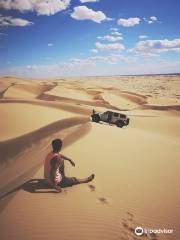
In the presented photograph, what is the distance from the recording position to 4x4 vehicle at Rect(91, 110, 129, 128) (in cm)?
1669

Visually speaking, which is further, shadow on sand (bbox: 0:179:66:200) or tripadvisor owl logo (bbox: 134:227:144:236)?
shadow on sand (bbox: 0:179:66:200)

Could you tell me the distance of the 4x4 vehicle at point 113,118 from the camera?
54.7 ft

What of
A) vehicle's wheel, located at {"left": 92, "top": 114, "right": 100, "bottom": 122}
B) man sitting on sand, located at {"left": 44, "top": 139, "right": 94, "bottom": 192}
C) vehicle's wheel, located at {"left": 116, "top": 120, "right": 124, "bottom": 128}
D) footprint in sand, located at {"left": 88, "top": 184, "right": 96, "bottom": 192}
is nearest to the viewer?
man sitting on sand, located at {"left": 44, "top": 139, "right": 94, "bottom": 192}

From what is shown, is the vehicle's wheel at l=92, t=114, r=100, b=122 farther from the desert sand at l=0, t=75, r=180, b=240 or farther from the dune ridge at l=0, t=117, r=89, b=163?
the desert sand at l=0, t=75, r=180, b=240

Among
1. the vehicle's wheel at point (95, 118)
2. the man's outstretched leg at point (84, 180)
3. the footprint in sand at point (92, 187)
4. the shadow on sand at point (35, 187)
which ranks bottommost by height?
the footprint in sand at point (92, 187)

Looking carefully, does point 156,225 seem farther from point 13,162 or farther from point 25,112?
point 25,112

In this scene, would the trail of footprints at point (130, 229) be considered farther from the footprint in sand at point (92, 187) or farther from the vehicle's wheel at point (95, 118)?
the vehicle's wheel at point (95, 118)

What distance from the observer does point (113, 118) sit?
16859 mm

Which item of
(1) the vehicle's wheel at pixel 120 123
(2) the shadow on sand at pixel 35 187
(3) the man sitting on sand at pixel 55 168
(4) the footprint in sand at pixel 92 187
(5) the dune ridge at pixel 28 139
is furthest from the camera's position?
(1) the vehicle's wheel at pixel 120 123

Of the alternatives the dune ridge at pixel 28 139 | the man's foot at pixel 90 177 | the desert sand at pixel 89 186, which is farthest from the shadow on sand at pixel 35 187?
the dune ridge at pixel 28 139

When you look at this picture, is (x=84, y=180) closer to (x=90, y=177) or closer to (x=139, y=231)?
(x=90, y=177)

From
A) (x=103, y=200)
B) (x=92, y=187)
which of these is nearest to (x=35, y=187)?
(x=92, y=187)

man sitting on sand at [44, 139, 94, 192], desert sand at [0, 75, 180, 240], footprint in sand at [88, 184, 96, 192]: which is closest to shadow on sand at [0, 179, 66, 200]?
desert sand at [0, 75, 180, 240]
